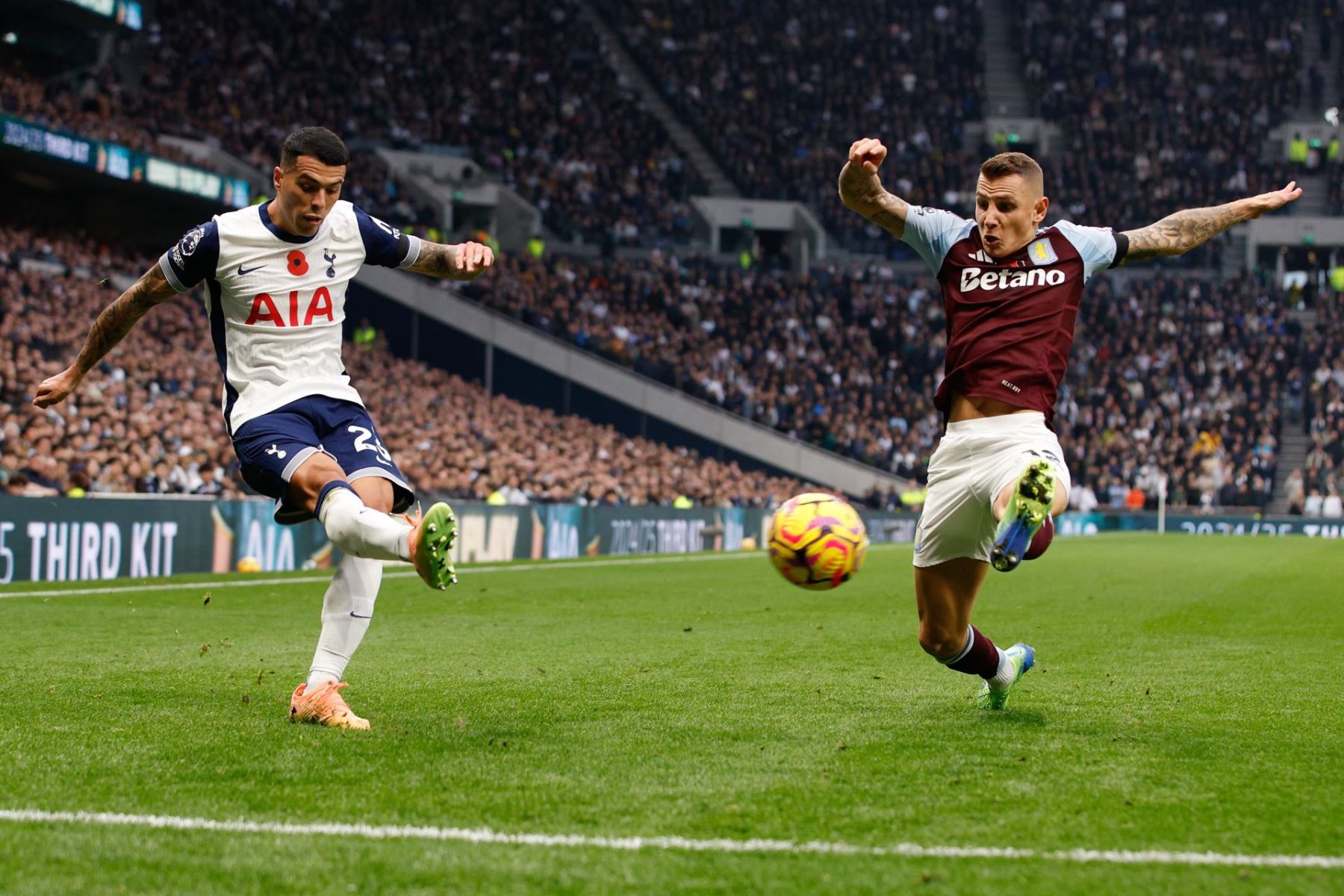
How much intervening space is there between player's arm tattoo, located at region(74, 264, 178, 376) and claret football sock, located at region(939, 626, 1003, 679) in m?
3.89

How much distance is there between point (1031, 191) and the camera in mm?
6410

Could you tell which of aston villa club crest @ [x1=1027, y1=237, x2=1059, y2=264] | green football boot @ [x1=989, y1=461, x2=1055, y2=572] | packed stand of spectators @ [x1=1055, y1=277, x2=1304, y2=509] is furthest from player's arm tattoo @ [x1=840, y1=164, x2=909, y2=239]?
packed stand of spectators @ [x1=1055, y1=277, x2=1304, y2=509]

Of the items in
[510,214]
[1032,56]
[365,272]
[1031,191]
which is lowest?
[1031,191]

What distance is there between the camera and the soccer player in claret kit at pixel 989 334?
621cm

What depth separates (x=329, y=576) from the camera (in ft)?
57.3

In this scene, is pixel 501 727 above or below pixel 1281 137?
below

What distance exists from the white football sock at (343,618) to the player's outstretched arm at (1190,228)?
3764 mm

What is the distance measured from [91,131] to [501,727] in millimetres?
26886

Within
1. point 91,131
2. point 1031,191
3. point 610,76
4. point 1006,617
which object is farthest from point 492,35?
point 1031,191

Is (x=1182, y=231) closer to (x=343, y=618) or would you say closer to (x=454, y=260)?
(x=454, y=260)

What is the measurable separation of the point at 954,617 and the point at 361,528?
2.71 meters

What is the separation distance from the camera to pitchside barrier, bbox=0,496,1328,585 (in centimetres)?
1562

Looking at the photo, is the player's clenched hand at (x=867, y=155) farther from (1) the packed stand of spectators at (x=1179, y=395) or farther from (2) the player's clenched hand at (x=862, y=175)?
(1) the packed stand of spectators at (x=1179, y=395)

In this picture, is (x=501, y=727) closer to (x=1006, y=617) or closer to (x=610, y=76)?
(x=1006, y=617)
